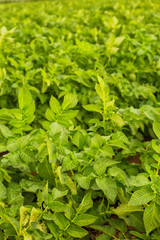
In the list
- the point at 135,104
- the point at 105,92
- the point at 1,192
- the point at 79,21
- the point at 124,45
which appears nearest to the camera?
the point at 1,192

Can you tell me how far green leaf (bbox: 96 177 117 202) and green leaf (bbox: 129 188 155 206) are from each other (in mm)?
98

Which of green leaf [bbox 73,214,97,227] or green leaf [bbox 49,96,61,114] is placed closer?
green leaf [bbox 73,214,97,227]

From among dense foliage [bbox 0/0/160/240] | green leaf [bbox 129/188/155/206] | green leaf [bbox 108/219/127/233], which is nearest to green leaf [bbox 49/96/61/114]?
dense foliage [bbox 0/0/160/240]

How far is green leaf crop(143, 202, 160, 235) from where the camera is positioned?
4.75ft

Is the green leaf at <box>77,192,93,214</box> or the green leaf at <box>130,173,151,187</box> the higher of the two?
the green leaf at <box>130,173,151,187</box>

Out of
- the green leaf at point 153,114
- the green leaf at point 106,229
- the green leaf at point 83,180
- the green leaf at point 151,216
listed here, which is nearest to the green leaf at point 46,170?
the green leaf at point 83,180

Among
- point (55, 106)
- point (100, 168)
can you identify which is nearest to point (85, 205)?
point (100, 168)

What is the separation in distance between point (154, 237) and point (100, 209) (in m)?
0.38

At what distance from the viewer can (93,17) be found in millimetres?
Result: 5102

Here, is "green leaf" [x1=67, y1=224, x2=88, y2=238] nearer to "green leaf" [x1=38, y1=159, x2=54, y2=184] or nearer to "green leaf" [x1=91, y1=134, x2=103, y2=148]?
"green leaf" [x1=38, y1=159, x2=54, y2=184]

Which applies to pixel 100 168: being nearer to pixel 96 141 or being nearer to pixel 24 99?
pixel 96 141

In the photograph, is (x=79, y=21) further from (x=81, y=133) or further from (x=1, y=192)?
(x=1, y=192)

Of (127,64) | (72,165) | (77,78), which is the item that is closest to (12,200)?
(72,165)

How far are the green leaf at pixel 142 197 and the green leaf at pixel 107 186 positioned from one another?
10 centimetres
